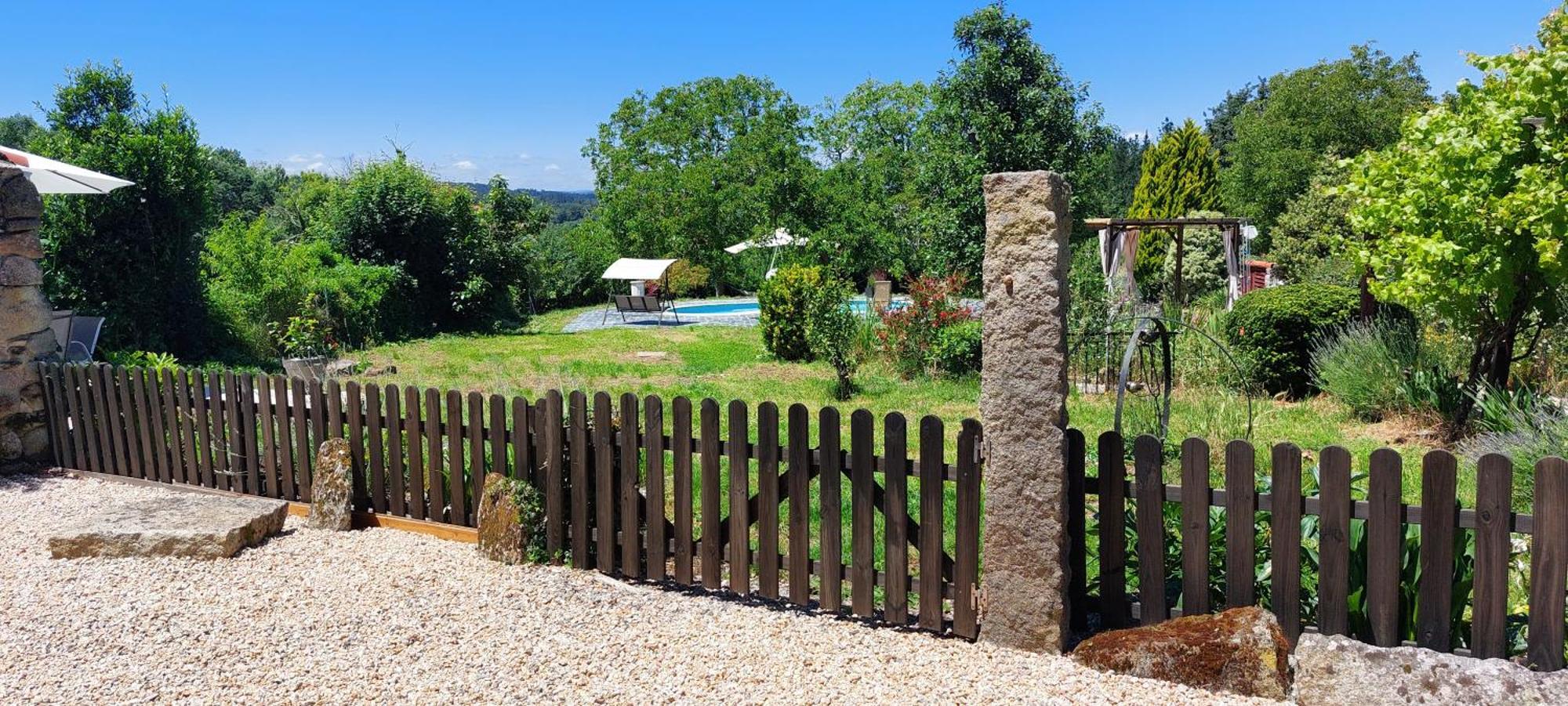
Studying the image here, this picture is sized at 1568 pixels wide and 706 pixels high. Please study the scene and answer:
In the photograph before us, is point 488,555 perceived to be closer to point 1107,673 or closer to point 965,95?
point 1107,673

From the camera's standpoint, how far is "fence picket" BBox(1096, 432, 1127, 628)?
368 centimetres

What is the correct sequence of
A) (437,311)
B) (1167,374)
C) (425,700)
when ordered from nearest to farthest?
(425,700) < (1167,374) < (437,311)

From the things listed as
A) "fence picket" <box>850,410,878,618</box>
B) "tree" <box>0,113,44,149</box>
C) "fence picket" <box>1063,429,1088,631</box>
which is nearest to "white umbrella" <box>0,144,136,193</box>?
"fence picket" <box>850,410,878,618</box>

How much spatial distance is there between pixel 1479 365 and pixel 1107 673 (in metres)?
6.23

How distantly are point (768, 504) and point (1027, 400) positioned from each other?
4.29ft

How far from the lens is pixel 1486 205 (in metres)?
6.58

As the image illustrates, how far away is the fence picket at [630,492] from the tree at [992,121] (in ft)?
36.9

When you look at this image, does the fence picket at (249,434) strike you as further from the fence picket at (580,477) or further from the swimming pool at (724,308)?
the swimming pool at (724,308)

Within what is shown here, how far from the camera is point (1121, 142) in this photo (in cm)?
5812

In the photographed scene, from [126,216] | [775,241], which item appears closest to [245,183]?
[775,241]

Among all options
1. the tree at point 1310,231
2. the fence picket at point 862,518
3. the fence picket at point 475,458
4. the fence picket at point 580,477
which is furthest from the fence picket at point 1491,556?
the tree at point 1310,231

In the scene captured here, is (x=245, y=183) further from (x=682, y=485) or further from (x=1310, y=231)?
(x=682, y=485)

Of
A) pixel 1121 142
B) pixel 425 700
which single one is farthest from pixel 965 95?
pixel 1121 142

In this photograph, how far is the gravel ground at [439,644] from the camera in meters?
3.43
